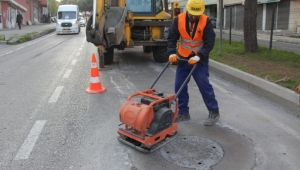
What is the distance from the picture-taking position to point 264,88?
6.16 m

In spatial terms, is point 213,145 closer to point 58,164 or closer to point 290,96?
point 58,164

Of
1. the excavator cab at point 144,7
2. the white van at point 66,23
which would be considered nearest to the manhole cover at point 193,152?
the excavator cab at point 144,7

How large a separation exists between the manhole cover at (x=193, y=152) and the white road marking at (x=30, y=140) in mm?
1662

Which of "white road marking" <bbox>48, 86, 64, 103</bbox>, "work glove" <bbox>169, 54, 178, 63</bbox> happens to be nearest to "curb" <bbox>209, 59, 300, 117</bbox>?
"work glove" <bbox>169, 54, 178, 63</bbox>

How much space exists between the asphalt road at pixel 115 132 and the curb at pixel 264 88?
158mm

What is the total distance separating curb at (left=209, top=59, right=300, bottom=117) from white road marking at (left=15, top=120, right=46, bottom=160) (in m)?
4.14

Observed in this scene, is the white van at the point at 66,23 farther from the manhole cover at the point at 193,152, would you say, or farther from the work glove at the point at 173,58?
the manhole cover at the point at 193,152

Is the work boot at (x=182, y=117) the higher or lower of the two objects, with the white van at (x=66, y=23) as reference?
lower

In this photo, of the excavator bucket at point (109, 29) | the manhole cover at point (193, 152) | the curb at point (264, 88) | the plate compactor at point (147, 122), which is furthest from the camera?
the excavator bucket at point (109, 29)

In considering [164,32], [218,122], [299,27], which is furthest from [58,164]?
[299,27]

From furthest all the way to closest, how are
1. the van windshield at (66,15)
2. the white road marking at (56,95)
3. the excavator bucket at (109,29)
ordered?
the van windshield at (66,15) → the excavator bucket at (109,29) → the white road marking at (56,95)

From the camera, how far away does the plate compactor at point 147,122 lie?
11.8ft

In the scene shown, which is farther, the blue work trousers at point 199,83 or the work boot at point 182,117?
the work boot at point 182,117

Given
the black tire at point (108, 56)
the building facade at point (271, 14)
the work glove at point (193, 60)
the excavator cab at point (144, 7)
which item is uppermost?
the building facade at point (271, 14)
